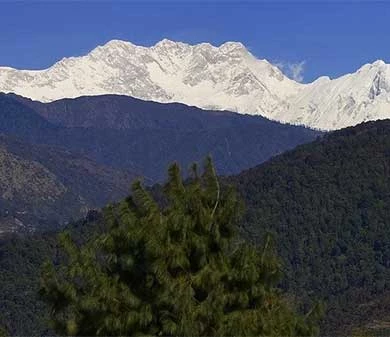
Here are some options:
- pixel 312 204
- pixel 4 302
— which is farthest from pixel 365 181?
pixel 4 302

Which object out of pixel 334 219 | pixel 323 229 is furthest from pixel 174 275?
pixel 334 219

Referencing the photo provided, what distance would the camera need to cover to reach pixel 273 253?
62.2 ft

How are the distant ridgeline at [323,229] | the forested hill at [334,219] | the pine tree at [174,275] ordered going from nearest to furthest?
the pine tree at [174,275] < the distant ridgeline at [323,229] < the forested hill at [334,219]

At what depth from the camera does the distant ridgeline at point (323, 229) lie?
544ft

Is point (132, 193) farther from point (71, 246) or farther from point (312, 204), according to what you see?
point (312, 204)

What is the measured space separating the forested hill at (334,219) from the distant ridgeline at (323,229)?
165 mm

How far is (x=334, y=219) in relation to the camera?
18538 cm

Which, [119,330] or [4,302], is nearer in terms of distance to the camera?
[119,330]

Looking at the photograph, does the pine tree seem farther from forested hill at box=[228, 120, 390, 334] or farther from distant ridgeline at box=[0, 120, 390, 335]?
forested hill at box=[228, 120, 390, 334]

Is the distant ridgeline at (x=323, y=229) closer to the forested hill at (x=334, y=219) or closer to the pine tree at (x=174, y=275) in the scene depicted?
the forested hill at (x=334, y=219)

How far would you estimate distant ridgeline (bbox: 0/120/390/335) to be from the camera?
165750 mm

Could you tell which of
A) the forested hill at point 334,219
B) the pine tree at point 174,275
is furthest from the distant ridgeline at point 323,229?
the pine tree at point 174,275

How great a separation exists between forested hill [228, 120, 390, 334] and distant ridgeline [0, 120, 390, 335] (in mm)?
165

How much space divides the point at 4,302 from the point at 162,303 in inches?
5884
